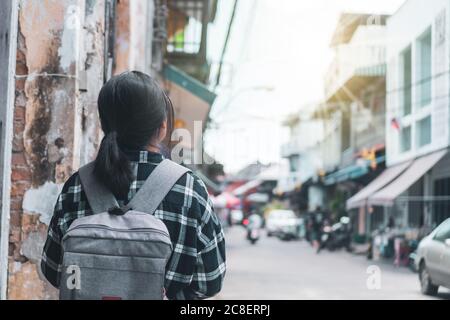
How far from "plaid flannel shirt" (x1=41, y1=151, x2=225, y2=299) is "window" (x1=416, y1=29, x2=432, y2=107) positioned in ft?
7.67

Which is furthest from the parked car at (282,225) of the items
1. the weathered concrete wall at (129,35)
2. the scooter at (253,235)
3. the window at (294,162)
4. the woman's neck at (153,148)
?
the woman's neck at (153,148)

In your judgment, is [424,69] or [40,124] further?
[424,69]

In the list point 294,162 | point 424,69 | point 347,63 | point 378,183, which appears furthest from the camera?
point 294,162

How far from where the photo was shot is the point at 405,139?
4461mm

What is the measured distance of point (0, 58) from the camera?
8.34 feet

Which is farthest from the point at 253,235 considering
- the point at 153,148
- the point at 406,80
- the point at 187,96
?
the point at 153,148

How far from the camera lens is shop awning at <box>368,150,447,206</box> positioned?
4.05 meters

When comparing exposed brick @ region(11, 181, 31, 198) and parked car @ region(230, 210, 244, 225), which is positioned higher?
exposed brick @ region(11, 181, 31, 198)

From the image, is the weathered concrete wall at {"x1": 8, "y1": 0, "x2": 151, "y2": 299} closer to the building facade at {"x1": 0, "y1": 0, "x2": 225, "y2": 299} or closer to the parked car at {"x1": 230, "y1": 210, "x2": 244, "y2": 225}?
the building facade at {"x1": 0, "y1": 0, "x2": 225, "y2": 299}

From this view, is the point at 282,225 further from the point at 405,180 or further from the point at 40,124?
the point at 40,124

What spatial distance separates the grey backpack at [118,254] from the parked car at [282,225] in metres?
10.7

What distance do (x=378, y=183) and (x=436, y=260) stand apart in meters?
1.69

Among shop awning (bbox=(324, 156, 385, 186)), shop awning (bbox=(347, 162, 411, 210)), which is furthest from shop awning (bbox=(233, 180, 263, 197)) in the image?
shop awning (bbox=(347, 162, 411, 210))
